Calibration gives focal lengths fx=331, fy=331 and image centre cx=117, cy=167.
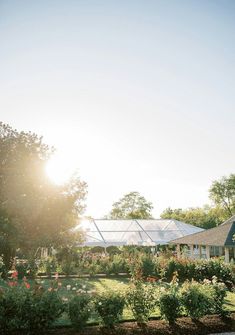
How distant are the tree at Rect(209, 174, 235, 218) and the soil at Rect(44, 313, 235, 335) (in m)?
68.6

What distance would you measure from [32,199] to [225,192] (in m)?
70.2

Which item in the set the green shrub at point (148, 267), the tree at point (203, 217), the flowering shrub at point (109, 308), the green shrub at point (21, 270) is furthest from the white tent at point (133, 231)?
the tree at point (203, 217)

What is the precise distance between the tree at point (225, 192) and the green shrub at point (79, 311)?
7045cm

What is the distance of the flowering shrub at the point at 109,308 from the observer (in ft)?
27.9

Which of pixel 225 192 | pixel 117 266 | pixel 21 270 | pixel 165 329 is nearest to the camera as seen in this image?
pixel 165 329

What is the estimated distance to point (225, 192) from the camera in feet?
247

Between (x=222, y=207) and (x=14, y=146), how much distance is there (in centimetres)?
7070

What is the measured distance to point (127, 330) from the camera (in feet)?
27.8

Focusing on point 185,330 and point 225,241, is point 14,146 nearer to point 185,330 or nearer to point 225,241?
point 185,330

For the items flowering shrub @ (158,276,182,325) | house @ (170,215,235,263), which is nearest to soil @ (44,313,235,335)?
flowering shrub @ (158,276,182,325)

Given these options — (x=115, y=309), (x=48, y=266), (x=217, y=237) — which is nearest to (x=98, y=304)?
(x=115, y=309)

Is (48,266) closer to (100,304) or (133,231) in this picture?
(100,304)

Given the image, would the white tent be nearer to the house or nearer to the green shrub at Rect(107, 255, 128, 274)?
the house

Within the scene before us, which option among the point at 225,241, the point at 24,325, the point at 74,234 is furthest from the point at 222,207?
the point at 24,325
